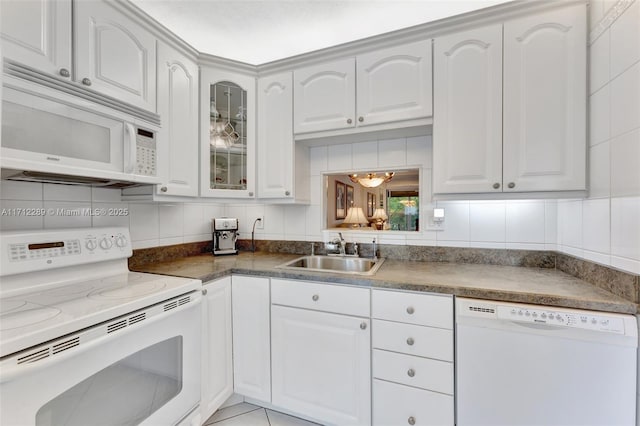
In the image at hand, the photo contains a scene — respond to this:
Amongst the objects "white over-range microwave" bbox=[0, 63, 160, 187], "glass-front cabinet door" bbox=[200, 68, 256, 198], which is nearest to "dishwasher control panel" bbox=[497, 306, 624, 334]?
"glass-front cabinet door" bbox=[200, 68, 256, 198]

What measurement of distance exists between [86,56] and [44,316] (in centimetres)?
109

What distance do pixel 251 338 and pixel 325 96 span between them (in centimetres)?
161

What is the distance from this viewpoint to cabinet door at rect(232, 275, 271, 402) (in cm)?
158

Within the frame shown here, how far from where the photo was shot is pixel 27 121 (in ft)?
3.31

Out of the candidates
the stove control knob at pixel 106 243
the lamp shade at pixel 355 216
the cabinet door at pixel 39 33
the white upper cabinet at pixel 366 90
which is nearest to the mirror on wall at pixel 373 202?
the lamp shade at pixel 355 216

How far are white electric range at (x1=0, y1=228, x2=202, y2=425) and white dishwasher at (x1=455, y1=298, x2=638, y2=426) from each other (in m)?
1.31

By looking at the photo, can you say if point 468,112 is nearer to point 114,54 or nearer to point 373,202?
point 373,202

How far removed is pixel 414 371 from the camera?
1279 mm

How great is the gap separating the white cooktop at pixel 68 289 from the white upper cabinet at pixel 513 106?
1.60 m

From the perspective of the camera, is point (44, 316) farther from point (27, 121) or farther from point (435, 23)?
point (435, 23)

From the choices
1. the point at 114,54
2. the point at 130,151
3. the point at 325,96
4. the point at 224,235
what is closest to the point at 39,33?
the point at 114,54

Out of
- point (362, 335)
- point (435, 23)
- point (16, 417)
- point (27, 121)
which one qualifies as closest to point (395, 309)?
point (362, 335)

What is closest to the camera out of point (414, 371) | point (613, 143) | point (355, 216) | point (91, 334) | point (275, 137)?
point (91, 334)

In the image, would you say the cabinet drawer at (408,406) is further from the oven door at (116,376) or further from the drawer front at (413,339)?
the oven door at (116,376)
